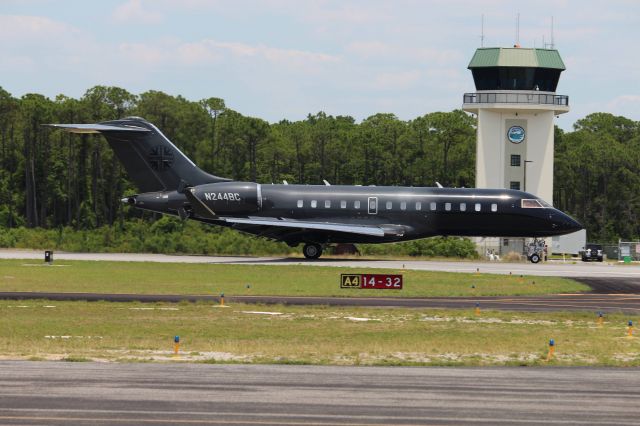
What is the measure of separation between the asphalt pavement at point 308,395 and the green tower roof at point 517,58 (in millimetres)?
59677

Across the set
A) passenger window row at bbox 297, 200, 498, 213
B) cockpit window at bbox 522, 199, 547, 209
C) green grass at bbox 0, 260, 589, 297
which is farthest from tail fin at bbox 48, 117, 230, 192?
cockpit window at bbox 522, 199, 547, 209

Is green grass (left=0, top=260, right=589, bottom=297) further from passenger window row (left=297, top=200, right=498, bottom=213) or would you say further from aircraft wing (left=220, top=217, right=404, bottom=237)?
passenger window row (left=297, top=200, right=498, bottom=213)

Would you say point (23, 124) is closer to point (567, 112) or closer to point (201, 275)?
point (567, 112)

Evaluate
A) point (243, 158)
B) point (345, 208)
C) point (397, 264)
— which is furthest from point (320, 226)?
point (243, 158)

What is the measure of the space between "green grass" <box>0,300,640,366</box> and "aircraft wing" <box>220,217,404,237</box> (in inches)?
908

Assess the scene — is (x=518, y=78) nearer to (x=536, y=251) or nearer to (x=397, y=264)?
(x=536, y=251)

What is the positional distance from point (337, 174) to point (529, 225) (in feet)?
228

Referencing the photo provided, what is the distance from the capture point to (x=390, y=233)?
202 ft

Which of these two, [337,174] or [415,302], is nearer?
[415,302]

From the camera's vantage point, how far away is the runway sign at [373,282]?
44.0 meters

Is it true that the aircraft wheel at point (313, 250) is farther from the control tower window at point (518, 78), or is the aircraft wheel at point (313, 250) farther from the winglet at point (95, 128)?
the control tower window at point (518, 78)

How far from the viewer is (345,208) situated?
205 ft

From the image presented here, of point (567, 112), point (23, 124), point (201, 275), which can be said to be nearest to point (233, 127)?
point (23, 124)

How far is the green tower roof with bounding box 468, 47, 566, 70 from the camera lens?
81812 mm
